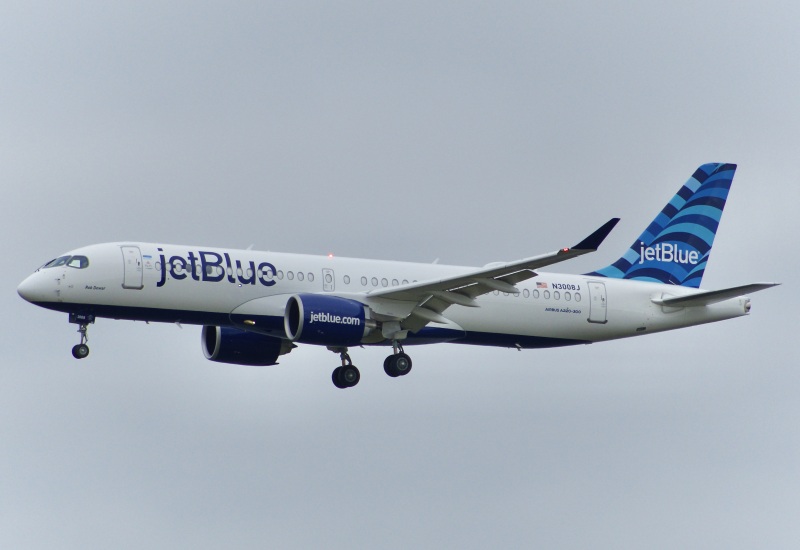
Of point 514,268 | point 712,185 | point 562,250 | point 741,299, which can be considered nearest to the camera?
point 562,250

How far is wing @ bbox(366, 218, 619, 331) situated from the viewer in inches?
2041

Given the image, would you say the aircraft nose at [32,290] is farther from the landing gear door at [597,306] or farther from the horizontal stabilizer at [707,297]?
the horizontal stabilizer at [707,297]

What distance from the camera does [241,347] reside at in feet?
196

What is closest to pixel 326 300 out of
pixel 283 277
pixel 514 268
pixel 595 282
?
pixel 283 277

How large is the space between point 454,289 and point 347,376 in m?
6.02

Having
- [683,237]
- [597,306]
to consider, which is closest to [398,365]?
[597,306]

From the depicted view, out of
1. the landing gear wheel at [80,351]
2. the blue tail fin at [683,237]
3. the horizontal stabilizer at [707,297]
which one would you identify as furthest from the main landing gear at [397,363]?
the horizontal stabilizer at [707,297]

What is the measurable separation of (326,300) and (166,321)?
17.8 ft

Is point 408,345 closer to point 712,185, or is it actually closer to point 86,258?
point 86,258

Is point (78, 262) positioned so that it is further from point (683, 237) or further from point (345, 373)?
point (683, 237)

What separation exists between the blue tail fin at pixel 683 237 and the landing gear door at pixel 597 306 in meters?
2.21

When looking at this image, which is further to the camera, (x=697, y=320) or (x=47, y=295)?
(x=697, y=320)

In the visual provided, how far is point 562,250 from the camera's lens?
48.2 meters

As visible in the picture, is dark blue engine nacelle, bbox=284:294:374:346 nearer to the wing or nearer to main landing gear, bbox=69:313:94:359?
the wing
